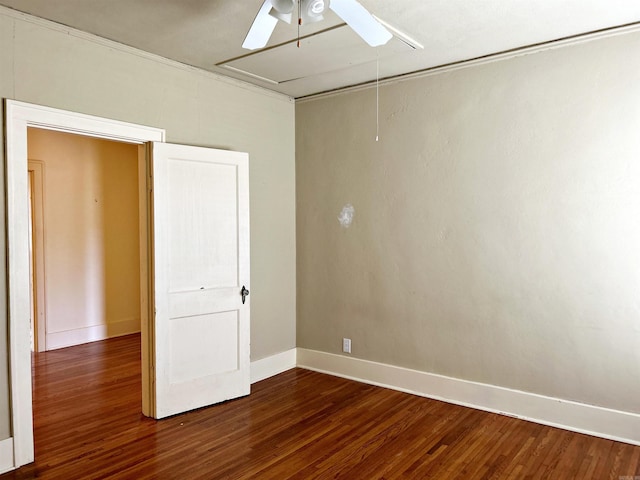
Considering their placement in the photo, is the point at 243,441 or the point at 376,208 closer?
the point at 243,441

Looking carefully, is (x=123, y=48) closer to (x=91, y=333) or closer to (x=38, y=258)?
(x=38, y=258)

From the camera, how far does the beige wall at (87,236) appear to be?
223 inches

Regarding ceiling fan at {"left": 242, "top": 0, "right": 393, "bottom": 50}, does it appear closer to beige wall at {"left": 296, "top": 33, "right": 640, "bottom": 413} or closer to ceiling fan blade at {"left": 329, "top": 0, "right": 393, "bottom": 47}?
ceiling fan blade at {"left": 329, "top": 0, "right": 393, "bottom": 47}

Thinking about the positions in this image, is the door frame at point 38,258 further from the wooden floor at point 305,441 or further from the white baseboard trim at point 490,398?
the white baseboard trim at point 490,398

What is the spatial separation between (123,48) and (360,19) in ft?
6.70

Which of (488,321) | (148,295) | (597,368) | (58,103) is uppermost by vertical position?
(58,103)

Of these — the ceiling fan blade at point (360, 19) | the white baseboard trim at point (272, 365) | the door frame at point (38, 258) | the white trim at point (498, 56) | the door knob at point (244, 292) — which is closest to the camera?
the ceiling fan blade at point (360, 19)

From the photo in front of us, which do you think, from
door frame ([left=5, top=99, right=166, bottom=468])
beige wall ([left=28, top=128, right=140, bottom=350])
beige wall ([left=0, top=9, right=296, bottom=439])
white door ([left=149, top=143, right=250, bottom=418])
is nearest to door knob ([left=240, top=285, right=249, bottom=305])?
white door ([left=149, top=143, right=250, bottom=418])

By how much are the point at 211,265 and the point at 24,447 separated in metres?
1.70

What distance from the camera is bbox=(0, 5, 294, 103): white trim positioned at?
2916 millimetres

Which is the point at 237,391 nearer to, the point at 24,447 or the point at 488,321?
the point at 24,447

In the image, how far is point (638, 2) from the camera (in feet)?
9.18

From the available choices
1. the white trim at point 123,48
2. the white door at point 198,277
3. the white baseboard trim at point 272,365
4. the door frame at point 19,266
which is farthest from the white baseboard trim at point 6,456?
the white trim at point 123,48

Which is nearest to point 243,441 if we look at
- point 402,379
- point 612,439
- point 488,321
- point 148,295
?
point 148,295
